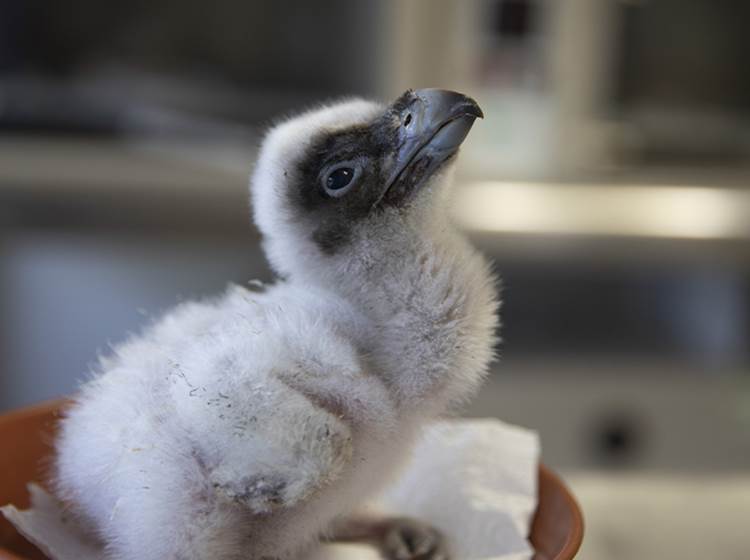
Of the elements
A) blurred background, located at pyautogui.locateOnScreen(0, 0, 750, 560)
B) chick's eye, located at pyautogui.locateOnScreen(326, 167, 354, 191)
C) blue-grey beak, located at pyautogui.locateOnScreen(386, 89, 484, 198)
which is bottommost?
blurred background, located at pyautogui.locateOnScreen(0, 0, 750, 560)

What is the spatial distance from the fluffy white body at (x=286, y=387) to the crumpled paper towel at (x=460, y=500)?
0.8 inches

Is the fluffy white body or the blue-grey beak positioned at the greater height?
the blue-grey beak

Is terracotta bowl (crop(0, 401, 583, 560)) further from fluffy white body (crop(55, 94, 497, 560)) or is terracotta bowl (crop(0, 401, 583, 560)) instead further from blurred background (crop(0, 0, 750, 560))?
blurred background (crop(0, 0, 750, 560))

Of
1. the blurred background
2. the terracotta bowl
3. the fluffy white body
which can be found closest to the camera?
the fluffy white body

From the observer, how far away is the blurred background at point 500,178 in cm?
118

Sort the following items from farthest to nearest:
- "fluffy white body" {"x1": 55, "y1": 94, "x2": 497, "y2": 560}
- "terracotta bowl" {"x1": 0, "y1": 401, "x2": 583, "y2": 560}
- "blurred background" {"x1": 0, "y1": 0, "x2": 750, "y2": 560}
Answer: "blurred background" {"x1": 0, "y1": 0, "x2": 750, "y2": 560}, "terracotta bowl" {"x1": 0, "y1": 401, "x2": 583, "y2": 560}, "fluffy white body" {"x1": 55, "y1": 94, "x2": 497, "y2": 560}

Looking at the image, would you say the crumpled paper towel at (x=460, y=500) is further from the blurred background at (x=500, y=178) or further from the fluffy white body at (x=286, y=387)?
the blurred background at (x=500, y=178)

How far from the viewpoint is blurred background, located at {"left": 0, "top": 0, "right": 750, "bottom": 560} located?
3.89 ft

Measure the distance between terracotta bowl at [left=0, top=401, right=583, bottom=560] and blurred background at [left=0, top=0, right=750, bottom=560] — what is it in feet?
1.97

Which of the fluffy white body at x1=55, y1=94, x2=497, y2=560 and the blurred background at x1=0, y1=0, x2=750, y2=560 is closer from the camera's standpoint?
the fluffy white body at x1=55, y1=94, x2=497, y2=560

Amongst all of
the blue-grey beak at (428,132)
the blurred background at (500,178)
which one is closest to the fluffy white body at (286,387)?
the blue-grey beak at (428,132)

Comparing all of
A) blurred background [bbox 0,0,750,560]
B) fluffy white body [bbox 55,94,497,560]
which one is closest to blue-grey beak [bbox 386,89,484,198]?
fluffy white body [bbox 55,94,497,560]

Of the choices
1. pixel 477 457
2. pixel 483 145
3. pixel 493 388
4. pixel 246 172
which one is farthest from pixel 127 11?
pixel 477 457

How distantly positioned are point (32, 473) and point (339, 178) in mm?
224
